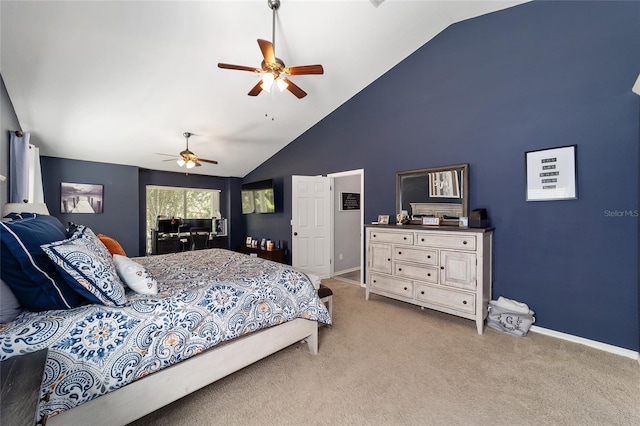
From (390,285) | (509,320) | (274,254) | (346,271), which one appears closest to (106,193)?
(274,254)

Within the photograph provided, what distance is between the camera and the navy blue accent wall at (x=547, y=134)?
224 cm

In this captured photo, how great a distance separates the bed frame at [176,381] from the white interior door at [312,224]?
2.72m

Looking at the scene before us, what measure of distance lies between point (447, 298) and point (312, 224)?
8.70 feet

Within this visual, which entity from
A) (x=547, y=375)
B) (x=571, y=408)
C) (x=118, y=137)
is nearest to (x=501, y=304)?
(x=547, y=375)

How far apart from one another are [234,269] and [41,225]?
4.07 ft

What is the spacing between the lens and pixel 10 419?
586 millimetres

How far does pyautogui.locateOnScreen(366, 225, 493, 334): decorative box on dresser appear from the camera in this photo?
8.54 ft

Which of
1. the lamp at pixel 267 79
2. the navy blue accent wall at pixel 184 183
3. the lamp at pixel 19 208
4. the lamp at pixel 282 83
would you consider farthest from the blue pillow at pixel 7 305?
the navy blue accent wall at pixel 184 183

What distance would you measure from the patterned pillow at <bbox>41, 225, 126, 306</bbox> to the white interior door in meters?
3.43

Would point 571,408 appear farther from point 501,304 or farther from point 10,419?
point 10,419

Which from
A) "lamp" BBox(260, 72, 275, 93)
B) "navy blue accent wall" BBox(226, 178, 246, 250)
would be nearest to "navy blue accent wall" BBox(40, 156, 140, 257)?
"navy blue accent wall" BBox(226, 178, 246, 250)

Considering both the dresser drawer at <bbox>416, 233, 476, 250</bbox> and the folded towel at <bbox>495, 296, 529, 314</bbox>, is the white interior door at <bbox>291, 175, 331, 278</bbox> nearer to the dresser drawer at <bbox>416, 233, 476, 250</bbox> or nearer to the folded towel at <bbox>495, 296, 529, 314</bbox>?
the dresser drawer at <bbox>416, 233, 476, 250</bbox>

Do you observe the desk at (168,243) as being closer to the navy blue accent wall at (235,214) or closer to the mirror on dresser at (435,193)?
the navy blue accent wall at (235,214)

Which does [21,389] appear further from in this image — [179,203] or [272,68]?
[179,203]
